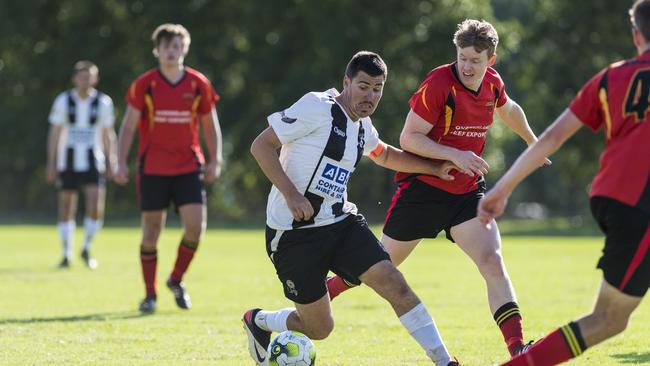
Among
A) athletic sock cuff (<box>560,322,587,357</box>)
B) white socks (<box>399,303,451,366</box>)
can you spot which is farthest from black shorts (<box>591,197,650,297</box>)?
white socks (<box>399,303,451,366</box>)

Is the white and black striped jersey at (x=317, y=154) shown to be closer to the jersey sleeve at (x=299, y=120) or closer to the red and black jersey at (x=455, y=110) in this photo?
the jersey sleeve at (x=299, y=120)

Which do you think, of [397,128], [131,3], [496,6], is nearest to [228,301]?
[397,128]

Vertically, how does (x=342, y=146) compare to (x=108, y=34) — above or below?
above

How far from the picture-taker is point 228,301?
11.6 meters

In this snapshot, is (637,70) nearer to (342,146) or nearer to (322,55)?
(342,146)

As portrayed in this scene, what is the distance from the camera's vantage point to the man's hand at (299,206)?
633cm

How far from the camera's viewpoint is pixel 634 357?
7453mm

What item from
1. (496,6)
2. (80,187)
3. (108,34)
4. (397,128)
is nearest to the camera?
(80,187)

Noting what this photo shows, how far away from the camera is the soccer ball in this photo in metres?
6.62

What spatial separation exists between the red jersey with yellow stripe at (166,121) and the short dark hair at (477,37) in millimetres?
4108

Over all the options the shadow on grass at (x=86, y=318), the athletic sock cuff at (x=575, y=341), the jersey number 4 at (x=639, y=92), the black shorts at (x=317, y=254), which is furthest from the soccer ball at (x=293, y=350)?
the shadow on grass at (x=86, y=318)

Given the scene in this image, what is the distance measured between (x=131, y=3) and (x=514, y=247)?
745 inches

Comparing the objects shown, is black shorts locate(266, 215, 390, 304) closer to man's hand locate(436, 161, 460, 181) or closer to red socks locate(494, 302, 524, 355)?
man's hand locate(436, 161, 460, 181)

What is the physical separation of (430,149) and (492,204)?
5.42 feet
